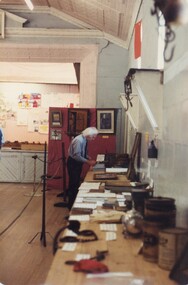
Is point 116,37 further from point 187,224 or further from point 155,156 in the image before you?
point 187,224

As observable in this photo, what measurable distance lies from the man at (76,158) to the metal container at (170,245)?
4.90 meters

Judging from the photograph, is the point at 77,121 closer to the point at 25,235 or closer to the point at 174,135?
the point at 25,235

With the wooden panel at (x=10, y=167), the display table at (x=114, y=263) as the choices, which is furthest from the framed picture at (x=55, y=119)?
the display table at (x=114, y=263)

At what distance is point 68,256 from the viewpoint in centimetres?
199

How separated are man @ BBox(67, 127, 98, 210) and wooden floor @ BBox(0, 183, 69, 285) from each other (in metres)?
0.34

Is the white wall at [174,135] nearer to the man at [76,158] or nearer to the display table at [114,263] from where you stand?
the display table at [114,263]

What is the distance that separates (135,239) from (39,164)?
7798mm

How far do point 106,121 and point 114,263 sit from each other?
6785mm

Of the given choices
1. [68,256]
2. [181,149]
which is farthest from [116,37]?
[68,256]

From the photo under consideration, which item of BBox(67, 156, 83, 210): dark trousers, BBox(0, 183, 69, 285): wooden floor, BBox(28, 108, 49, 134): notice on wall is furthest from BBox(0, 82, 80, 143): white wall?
BBox(67, 156, 83, 210): dark trousers

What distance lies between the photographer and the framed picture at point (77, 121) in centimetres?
857

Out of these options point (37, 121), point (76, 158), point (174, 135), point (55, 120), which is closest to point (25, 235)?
point (76, 158)

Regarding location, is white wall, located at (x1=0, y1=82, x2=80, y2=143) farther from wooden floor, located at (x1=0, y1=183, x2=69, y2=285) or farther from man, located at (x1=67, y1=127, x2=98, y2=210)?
man, located at (x1=67, y1=127, x2=98, y2=210)

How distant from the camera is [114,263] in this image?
192cm
